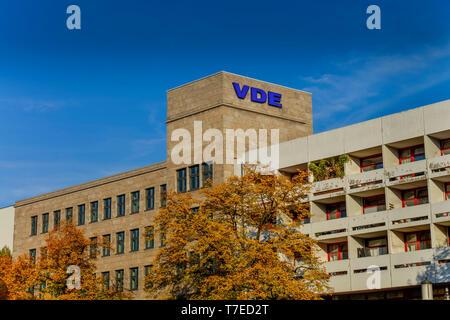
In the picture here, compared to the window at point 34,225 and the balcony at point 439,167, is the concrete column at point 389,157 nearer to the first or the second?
the balcony at point 439,167

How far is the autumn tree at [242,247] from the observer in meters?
49.3

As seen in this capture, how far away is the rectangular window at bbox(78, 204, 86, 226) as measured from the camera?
278ft

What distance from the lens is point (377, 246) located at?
58188 mm

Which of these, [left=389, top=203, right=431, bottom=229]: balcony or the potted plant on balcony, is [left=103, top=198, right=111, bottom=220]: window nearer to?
the potted plant on balcony

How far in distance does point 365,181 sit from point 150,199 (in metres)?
26.7

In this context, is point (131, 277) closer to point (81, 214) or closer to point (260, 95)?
point (81, 214)

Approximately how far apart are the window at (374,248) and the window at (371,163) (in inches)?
223

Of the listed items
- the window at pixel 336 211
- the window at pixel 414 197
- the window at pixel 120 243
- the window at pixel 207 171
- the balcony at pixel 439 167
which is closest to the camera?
the balcony at pixel 439 167

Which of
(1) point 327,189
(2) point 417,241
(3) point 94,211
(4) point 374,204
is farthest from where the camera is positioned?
(3) point 94,211

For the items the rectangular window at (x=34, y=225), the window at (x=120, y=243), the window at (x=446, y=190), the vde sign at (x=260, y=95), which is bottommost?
the window at (x=120, y=243)

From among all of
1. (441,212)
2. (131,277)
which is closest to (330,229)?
(441,212)

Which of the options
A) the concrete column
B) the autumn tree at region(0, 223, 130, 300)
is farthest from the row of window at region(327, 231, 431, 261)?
the autumn tree at region(0, 223, 130, 300)

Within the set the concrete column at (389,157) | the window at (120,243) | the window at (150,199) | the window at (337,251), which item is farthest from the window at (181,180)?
the concrete column at (389,157)

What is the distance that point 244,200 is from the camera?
55.9 meters
